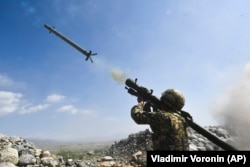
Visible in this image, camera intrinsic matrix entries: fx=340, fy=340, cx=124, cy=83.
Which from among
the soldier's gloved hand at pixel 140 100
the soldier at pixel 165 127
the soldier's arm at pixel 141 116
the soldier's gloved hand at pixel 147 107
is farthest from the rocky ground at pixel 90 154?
the soldier's arm at pixel 141 116

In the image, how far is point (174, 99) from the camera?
22.9ft

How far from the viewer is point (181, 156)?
5.84 meters

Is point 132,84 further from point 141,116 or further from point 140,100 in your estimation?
point 141,116

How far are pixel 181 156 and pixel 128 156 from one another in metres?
16.0

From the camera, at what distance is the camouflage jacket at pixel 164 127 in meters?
6.63

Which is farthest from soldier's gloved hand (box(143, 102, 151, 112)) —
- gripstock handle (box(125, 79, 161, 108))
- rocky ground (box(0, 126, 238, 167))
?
rocky ground (box(0, 126, 238, 167))

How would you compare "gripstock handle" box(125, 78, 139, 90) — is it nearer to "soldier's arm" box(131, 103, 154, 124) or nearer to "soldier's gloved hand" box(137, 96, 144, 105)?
"soldier's gloved hand" box(137, 96, 144, 105)

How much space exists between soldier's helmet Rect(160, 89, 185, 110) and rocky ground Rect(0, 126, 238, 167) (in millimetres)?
5745

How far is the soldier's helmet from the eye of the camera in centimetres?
700

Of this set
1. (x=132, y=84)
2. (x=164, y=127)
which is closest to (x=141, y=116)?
(x=164, y=127)

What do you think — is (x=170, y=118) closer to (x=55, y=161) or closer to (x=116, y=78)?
(x=116, y=78)

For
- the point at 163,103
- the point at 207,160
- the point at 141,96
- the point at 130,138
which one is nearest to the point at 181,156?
the point at 207,160

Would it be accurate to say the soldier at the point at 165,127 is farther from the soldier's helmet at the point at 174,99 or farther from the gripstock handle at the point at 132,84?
the gripstock handle at the point at 132,84

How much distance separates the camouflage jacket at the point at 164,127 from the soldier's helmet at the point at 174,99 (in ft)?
1.04
